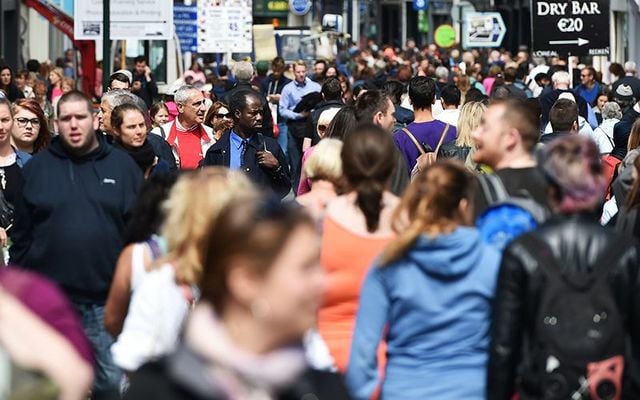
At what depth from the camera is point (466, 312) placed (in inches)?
237

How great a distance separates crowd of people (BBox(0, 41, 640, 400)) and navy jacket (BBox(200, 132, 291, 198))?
8.31ft

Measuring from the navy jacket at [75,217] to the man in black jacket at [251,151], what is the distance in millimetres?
3486

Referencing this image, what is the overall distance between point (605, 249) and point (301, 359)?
7.32 ft

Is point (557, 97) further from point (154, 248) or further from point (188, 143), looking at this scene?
point (154, 248)

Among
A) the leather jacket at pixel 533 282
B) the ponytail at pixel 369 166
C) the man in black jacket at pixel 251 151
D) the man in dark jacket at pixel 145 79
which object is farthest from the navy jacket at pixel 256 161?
the man in dark jacket at pixel 145 79

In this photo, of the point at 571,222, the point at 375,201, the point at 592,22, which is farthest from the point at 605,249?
the point at 592,22

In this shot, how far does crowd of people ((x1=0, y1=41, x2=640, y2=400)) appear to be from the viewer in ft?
12.5

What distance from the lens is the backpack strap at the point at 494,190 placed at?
22.1ft

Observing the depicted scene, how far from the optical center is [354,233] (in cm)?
673

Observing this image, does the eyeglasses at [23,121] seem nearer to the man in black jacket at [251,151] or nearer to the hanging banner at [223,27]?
the man in black jacket at [251,151]

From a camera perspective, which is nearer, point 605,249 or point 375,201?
point 605,249

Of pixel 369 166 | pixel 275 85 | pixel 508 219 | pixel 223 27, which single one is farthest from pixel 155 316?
pixel 223 27

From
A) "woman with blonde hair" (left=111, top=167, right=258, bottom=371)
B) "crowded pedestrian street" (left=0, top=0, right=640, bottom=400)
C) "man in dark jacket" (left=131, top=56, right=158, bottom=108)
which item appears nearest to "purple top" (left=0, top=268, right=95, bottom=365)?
"crowded pedestrian street" (left=0, top=0, right=640, bottom=400)

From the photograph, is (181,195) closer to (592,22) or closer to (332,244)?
(332,244)
